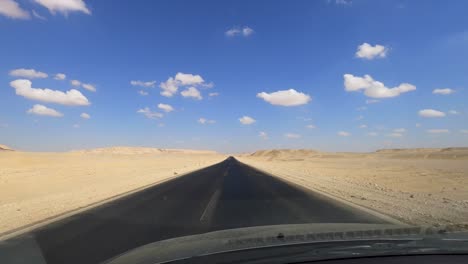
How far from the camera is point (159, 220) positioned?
1166 cm

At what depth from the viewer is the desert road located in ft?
27.1

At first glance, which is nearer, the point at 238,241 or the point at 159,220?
the point at 238,241

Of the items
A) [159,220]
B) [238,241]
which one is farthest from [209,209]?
[238,241]

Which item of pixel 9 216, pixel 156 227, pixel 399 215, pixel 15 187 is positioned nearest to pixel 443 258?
pixel 156 227

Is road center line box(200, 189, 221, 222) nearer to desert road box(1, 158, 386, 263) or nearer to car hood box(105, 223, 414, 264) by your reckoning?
desert road box(1, 158, 386, 263)

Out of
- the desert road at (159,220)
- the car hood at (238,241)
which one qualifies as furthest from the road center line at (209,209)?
the car hood at (238,241)

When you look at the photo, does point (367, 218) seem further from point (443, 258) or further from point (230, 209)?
point (443, 258)

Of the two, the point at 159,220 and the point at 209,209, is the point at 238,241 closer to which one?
the point at 159,220

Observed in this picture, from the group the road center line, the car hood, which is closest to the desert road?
the road center line

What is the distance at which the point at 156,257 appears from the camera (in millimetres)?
4785

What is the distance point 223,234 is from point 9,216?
951 cm

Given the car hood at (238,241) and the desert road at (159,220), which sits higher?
the car hood at (238,241)

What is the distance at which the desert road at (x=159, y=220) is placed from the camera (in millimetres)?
8266

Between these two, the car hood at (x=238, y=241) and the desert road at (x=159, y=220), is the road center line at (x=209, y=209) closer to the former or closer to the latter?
the desert road at (x=159, y=220)
